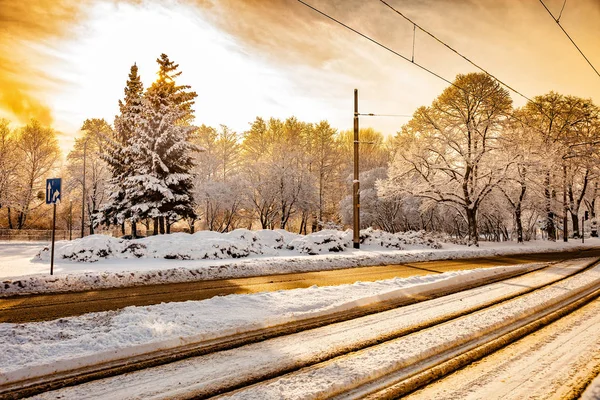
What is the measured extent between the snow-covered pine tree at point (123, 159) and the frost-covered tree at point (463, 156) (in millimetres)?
20620

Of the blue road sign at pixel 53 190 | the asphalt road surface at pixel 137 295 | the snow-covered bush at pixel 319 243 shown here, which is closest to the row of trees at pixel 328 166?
the snow-covered bush at pixel 319 243

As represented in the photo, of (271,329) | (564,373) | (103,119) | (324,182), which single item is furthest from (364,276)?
(103,119)

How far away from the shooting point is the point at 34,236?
41.8m

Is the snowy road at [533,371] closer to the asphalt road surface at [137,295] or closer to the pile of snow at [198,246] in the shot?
the asphalt road surface at [137,295]

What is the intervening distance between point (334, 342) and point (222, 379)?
1772 mm

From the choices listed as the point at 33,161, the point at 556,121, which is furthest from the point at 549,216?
the point at 33,161

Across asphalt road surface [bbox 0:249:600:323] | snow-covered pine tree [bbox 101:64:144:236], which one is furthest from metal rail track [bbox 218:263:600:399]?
snow-covered pine tree [bbox 101:64:144:236]

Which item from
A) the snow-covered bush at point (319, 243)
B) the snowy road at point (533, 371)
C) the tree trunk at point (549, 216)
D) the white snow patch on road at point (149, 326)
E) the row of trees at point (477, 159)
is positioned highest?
the row of trees at point (477, 159)

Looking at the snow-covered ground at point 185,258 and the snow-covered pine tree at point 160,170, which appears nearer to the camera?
the snow-covered ground at point 185,258

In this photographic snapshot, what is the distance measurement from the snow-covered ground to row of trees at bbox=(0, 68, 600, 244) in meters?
8.27

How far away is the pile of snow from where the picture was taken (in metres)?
15.1

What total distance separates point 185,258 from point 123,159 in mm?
22179

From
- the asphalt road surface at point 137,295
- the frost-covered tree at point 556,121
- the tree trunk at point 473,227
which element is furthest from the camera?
the frost-covered tree at point 556,121

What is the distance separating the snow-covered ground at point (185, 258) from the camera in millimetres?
10484
